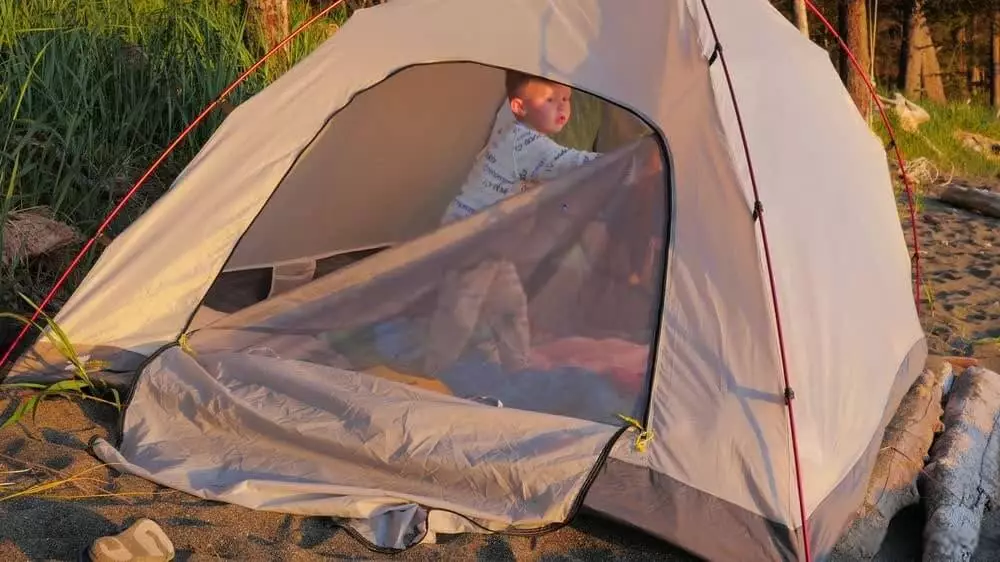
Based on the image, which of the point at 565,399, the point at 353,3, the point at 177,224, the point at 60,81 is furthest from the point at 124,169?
the point at 353,3

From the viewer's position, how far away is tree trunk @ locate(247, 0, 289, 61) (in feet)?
18.6

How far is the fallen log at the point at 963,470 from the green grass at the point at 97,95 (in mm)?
2789

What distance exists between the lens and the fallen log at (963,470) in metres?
2.65

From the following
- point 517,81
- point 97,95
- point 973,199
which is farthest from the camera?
point 973,199

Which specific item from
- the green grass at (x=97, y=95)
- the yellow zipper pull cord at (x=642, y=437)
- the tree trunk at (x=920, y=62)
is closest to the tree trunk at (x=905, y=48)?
the tree trunk at (x=920, y=62)

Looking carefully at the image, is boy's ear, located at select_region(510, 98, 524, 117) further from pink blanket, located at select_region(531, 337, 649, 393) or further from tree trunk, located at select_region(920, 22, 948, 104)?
tree trunk, located at select_region(920, 22, 948, 104)

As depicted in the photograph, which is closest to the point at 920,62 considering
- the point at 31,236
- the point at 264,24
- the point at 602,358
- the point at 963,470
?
the point at 264,24

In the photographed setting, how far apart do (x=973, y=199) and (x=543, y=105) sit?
415cm

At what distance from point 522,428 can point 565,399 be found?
0.19 metres

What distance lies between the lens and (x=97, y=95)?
4.61 meters

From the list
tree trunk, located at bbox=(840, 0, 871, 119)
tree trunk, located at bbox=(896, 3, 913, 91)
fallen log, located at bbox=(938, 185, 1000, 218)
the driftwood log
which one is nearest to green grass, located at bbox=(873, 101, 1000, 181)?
tree trunk, located at bbox=(840, 0, 871, 119)

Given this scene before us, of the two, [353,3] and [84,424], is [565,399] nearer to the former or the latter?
[84,424]

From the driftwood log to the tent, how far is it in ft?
0.25

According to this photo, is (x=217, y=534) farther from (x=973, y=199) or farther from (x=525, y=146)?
(x=973, y=199)
